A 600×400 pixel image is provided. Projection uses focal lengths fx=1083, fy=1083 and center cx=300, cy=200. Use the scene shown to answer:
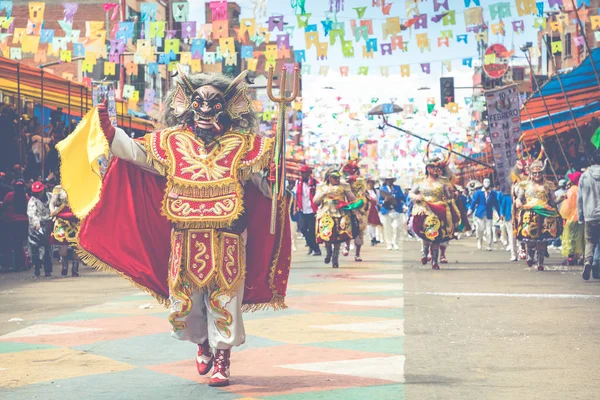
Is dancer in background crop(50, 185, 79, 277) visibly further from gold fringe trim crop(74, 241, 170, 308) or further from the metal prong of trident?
the metal prong of trident

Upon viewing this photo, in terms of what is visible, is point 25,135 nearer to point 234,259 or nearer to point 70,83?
point 70,83

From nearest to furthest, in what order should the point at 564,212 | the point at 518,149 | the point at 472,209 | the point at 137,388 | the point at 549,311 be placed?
the point at 137,388 < the point at 549,311 < the point at 564,212 < the point at 518,149 < the point at 472,209

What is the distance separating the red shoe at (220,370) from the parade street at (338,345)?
0.10m

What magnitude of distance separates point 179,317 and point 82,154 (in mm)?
1370

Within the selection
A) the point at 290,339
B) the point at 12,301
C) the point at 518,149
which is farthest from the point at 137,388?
the point at 518,149

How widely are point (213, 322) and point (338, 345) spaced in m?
2.01

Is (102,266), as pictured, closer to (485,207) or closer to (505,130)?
A: (505,130)

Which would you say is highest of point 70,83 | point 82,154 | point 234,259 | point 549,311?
point 70,83

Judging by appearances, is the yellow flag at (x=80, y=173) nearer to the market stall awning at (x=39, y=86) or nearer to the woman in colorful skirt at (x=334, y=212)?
the market stall awning at (x=39, y=86)

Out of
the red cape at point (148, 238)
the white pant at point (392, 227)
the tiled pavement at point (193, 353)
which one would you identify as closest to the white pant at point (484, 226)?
the white pant at point (392, 227)

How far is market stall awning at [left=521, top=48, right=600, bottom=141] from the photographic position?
20.0 m

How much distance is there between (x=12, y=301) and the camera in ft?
44.8

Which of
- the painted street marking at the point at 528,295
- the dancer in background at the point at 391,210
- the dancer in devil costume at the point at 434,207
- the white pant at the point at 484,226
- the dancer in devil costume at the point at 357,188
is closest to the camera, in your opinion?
A: the painted street marking at the point at 528,295

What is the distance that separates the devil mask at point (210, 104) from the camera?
24.3 ft
